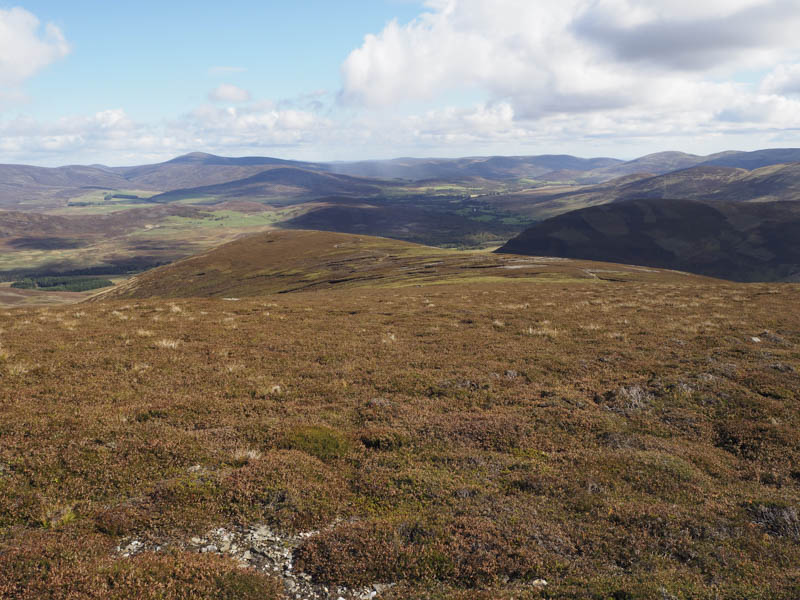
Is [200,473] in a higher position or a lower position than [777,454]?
higher

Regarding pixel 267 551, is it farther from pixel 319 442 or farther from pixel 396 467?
pixel 319 442

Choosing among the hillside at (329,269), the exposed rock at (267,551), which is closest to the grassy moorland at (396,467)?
the exposed rock at (267,551)

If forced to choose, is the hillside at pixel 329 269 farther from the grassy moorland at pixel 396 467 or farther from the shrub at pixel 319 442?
the shrub at pixel 319 442

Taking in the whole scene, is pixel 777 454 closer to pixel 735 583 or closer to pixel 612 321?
pixel 735 583

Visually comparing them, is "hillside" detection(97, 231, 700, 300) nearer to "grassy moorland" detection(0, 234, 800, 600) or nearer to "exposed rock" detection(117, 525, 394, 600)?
"grassy moorland" detection(0, 234, 800, 600)

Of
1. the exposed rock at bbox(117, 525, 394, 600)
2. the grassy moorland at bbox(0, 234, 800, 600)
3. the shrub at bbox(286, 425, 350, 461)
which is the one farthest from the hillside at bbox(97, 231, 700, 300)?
the exposed rock at bbox(117, 525, 394, 600)

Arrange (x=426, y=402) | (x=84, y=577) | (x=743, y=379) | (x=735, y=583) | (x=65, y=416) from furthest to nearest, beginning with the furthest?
(x=743, y=379)
(x=426, y=402)
(x=65, y=416)
(x=735, y=583)
(x=84, y=577)

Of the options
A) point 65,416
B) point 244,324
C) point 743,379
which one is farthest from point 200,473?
point 743,379
